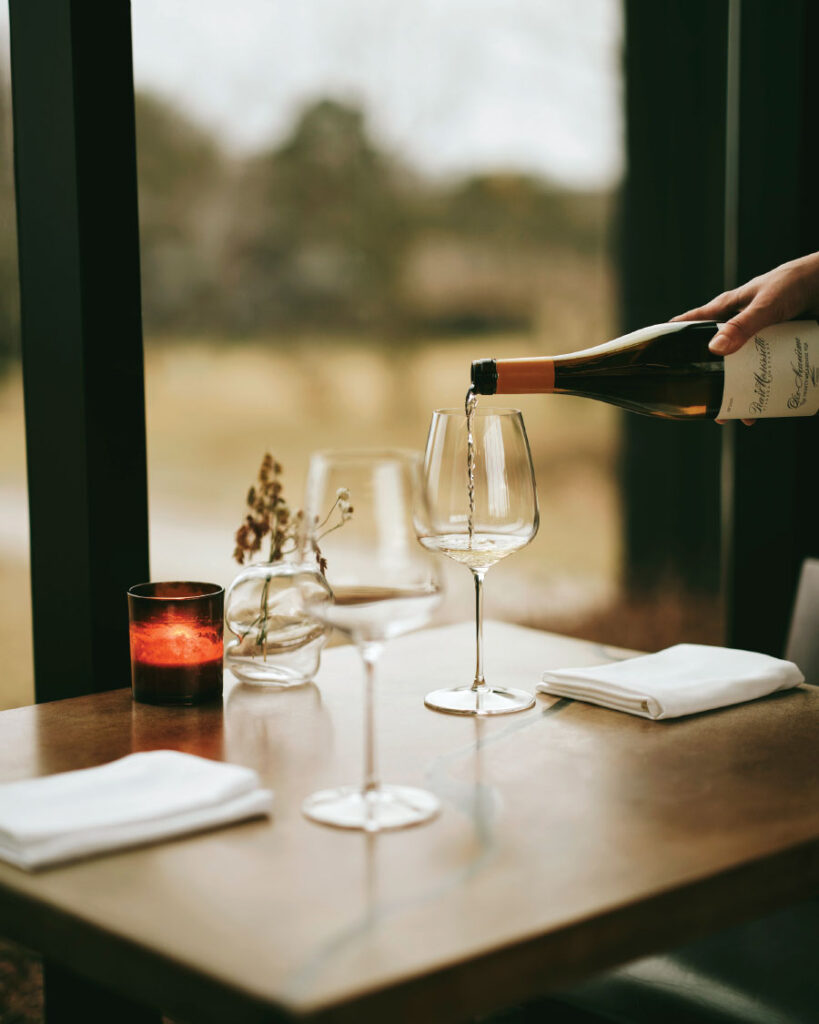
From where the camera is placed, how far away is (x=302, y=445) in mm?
2873

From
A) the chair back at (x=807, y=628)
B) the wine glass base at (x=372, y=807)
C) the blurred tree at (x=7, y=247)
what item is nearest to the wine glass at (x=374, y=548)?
the wine glass base at (x=372, y=807)

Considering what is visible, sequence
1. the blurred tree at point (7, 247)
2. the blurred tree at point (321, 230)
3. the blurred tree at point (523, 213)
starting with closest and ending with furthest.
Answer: the blurred tree at point (7, 247), the blurred tree at point (321, 230), the blurred tree at point (523, 213)

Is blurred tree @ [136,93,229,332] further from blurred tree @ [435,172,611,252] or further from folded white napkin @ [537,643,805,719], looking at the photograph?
folded white napkin @ [537,643,805,719]

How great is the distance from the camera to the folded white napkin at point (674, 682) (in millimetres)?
1047

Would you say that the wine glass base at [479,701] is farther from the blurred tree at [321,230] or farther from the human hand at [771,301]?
the blurred tree at [321,230]

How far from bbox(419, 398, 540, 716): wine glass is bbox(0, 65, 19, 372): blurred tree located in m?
1.10

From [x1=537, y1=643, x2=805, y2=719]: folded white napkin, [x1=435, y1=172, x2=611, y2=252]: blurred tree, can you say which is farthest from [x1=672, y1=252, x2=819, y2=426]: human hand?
[x1=435, y1=172, x2=611, y2=252]: blurred tree

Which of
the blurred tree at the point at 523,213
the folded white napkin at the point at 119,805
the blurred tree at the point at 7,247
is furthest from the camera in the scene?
the blurred tree at the point at 523,213

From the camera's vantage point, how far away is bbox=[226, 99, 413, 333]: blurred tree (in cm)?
271

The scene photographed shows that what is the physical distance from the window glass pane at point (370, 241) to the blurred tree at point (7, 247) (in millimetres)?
487

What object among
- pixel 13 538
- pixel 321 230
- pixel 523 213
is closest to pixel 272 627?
pixel 13 538

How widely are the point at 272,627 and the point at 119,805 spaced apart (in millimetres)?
394

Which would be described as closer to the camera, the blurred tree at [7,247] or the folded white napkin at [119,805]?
the folded white napkin at [119,805]

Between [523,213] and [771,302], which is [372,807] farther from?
[523,213]
